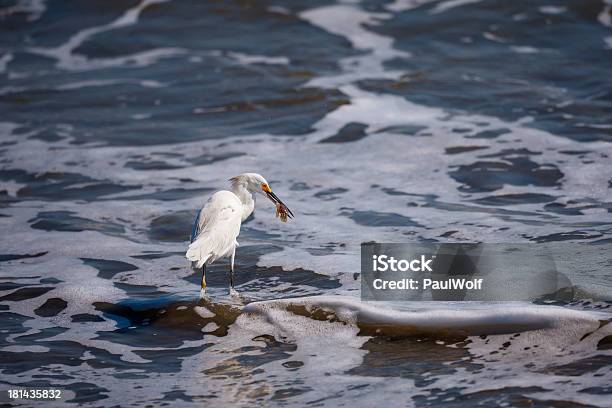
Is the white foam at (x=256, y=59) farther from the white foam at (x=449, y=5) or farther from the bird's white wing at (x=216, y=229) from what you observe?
the bird's white wing at (x=216, y=229)

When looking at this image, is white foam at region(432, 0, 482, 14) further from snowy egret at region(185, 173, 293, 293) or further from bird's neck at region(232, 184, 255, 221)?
bird's neck at region(232, 184, 255, 221)

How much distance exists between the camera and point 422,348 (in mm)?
4211

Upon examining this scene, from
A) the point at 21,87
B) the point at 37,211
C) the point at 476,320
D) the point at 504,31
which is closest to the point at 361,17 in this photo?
the point at 504,31

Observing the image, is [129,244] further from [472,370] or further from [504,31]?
[504,31]

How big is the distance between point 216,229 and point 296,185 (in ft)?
7.86

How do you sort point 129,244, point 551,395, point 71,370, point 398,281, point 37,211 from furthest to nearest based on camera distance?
1. point 37,211
2. point 129,244
3. point 398,281
4. point 71,370
5. point 551,395

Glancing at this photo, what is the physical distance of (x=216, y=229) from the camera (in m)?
5.20

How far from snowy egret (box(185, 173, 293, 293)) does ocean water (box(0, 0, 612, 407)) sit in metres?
0.27

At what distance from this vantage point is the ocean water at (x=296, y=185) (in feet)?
13.3

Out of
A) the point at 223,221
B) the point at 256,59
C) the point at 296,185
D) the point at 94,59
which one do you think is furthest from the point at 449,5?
the point at 223,221

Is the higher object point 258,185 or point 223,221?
point 258,185

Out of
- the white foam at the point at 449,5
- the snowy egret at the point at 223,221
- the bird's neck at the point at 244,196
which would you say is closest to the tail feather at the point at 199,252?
the snowy egret at the point at 223,221

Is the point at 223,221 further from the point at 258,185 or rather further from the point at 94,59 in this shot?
the point at 94,59

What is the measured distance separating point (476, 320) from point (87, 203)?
402 centimetres
